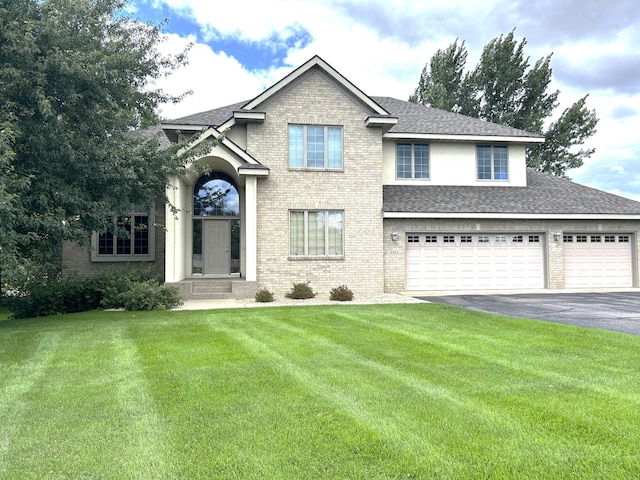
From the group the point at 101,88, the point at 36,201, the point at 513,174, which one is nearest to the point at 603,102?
the point at 513,174

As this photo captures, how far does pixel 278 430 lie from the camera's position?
3775mm

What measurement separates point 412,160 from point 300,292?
25.3 feet

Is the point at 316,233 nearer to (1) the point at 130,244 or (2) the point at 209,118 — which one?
(2) the point at 209,118

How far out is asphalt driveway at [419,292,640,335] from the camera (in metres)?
9.62

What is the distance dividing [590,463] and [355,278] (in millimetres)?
12502

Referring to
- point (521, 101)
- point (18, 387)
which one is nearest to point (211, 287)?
point (18, 387)

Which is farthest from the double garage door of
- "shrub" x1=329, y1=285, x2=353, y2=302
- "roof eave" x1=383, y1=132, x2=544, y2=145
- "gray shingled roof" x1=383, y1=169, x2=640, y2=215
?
"roof eave" x1=383, y1=132, x2=544, y2=145

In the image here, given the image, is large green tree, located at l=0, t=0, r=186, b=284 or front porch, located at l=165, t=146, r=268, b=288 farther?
front porch, located at l=165, t=146, r=268, b=288

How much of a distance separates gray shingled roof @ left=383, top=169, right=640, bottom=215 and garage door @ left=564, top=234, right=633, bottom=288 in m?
1.27

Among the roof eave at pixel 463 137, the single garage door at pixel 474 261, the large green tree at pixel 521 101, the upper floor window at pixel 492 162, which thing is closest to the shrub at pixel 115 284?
the single garage door at pixel 474 261

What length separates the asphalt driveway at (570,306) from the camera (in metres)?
9.62

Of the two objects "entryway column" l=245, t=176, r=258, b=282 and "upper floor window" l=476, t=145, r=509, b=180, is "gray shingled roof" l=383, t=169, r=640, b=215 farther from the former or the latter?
"entryway column" l=245, t=176, r=258, b=282

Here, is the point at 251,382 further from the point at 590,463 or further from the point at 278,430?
the point at 590,463

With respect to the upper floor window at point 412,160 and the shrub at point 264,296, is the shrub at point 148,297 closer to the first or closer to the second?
the shrub at point 264,296
